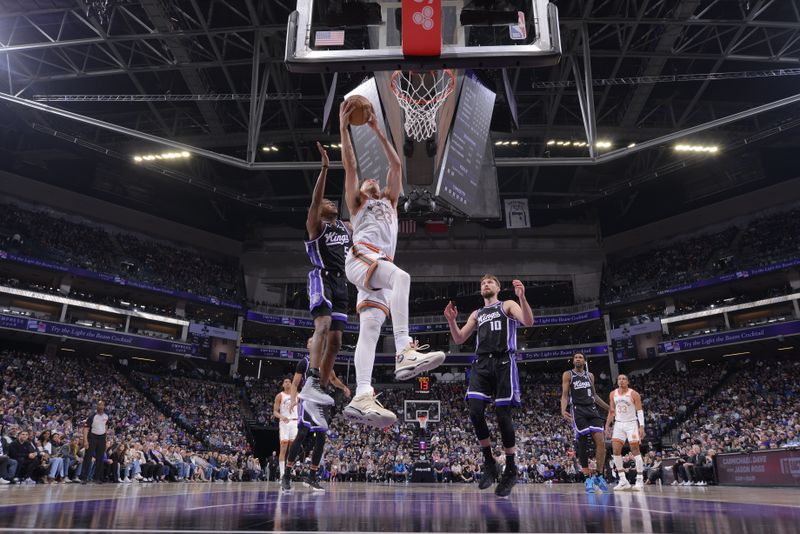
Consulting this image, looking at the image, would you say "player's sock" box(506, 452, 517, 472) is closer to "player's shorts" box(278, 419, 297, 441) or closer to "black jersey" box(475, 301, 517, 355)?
"black jersey" box(475, 301, 517, 355)

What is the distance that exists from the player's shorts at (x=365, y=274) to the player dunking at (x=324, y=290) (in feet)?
3.35

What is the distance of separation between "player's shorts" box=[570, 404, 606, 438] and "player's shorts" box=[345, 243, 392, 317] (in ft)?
18.9

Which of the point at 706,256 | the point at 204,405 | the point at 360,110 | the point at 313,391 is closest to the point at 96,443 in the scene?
the point at 313,391

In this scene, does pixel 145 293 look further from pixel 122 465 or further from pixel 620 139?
pixel 620 139

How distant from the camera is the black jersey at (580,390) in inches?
343

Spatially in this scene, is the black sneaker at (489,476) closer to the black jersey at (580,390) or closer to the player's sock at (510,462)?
the player's sock at (510,462)

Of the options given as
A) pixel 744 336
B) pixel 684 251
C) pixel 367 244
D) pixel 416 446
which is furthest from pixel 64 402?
pixel 684 251

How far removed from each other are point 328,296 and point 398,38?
3149 mm

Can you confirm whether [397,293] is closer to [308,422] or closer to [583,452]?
[308,422]

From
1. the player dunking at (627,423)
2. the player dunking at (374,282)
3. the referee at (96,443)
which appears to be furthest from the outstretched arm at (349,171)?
the referee at (96,443)

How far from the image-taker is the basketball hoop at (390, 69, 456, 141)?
39.4ft

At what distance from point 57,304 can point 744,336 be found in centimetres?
3688

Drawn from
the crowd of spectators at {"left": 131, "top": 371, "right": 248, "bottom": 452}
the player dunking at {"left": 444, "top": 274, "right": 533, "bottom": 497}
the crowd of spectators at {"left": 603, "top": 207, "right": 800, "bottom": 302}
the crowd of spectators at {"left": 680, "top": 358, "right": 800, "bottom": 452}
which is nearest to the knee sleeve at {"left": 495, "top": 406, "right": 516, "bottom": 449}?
the player dunking at {"left": 444, "top": 274, "right": 533, "bottom": 497}

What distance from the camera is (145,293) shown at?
32.2m
